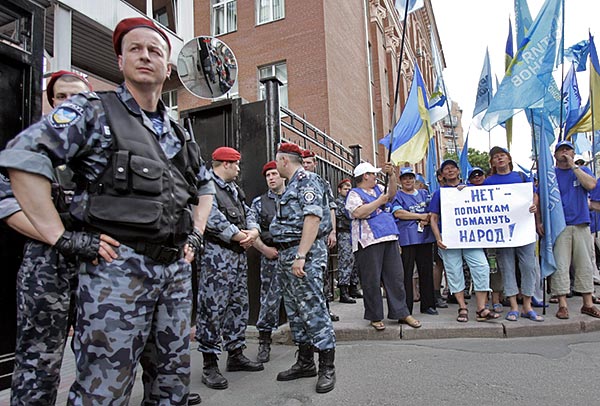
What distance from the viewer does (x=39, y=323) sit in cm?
233

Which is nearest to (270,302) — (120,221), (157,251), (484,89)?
(157,251)

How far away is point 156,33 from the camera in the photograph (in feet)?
6.25

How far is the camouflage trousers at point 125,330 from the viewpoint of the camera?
5.32 feet

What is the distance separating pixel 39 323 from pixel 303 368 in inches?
84.1

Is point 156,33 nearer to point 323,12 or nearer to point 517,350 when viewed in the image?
point 517,350

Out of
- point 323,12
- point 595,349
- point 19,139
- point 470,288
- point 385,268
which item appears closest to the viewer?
point 19,139

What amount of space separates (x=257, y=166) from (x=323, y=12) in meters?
10.8

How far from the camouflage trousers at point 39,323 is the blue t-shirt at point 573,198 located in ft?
17.5

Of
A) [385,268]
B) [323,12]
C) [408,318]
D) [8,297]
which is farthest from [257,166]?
[323,12]

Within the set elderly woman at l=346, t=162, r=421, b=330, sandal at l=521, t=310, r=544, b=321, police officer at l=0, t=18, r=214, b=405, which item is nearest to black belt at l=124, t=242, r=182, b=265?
police officer at l=0, t=18, r=214, b=405

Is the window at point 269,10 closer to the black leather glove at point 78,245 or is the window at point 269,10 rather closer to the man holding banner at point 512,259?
the man holding banner at point 512,259

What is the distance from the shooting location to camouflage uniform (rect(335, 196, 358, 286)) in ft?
23.4

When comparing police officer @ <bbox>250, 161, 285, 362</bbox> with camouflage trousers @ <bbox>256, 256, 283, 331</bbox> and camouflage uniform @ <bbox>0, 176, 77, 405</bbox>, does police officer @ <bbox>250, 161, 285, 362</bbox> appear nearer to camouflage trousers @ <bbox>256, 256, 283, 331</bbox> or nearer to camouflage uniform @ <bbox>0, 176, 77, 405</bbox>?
camouflage trousers @ <bbox>256, 256, 283, 331</bbox>

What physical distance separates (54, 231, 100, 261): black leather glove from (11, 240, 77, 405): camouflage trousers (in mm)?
895
